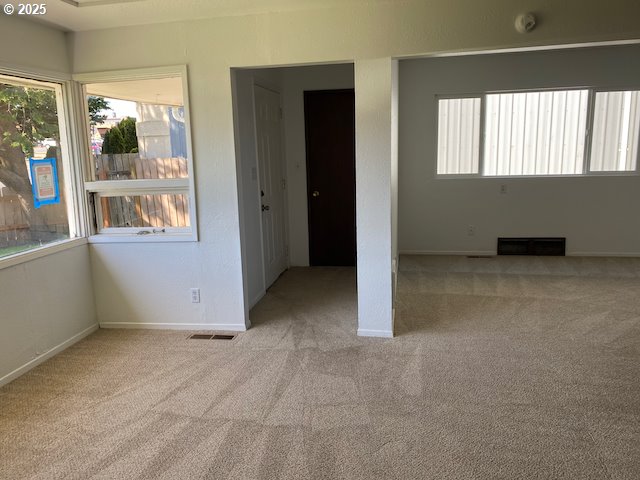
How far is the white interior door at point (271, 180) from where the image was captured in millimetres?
4762

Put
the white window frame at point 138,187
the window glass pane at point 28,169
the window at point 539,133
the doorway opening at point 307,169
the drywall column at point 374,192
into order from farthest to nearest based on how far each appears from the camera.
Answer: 1. the window at point 539,133
2. the doorway opening at point 307,169
3. the white window frame at point 138,187
4. the drywall column at point 374,192
5. the window glass pane at point 28,169

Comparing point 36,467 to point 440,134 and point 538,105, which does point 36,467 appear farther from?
point 538,105

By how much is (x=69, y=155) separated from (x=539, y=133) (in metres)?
5.17

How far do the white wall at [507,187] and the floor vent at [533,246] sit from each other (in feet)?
0.25

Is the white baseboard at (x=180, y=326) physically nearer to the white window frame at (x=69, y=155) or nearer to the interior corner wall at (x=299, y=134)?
the white window frame at (x=69, y=155)

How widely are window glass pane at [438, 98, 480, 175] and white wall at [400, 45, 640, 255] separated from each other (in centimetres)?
13

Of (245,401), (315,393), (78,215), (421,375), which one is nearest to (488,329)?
(421,375)

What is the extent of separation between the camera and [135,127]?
3803 millimetres

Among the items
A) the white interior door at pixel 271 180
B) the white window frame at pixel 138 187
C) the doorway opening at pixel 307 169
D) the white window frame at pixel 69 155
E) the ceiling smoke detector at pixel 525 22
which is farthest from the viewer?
the doorway opening at pixel 307 169

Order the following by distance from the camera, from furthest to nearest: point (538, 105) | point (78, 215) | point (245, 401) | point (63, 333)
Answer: point (538, 105)
point (78, 215)
point (63, 333)
point (245, 401)

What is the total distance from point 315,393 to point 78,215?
2.43 m

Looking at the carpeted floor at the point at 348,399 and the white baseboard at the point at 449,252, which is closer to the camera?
the carpeted floor at the point at 348,399

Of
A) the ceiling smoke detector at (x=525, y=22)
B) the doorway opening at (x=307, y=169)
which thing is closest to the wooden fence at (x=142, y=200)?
the doorway opening at (x=307, y=169)

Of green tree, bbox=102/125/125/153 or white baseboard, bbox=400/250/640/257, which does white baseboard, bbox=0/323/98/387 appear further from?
white baseboard, bbox=400/250/640/257
